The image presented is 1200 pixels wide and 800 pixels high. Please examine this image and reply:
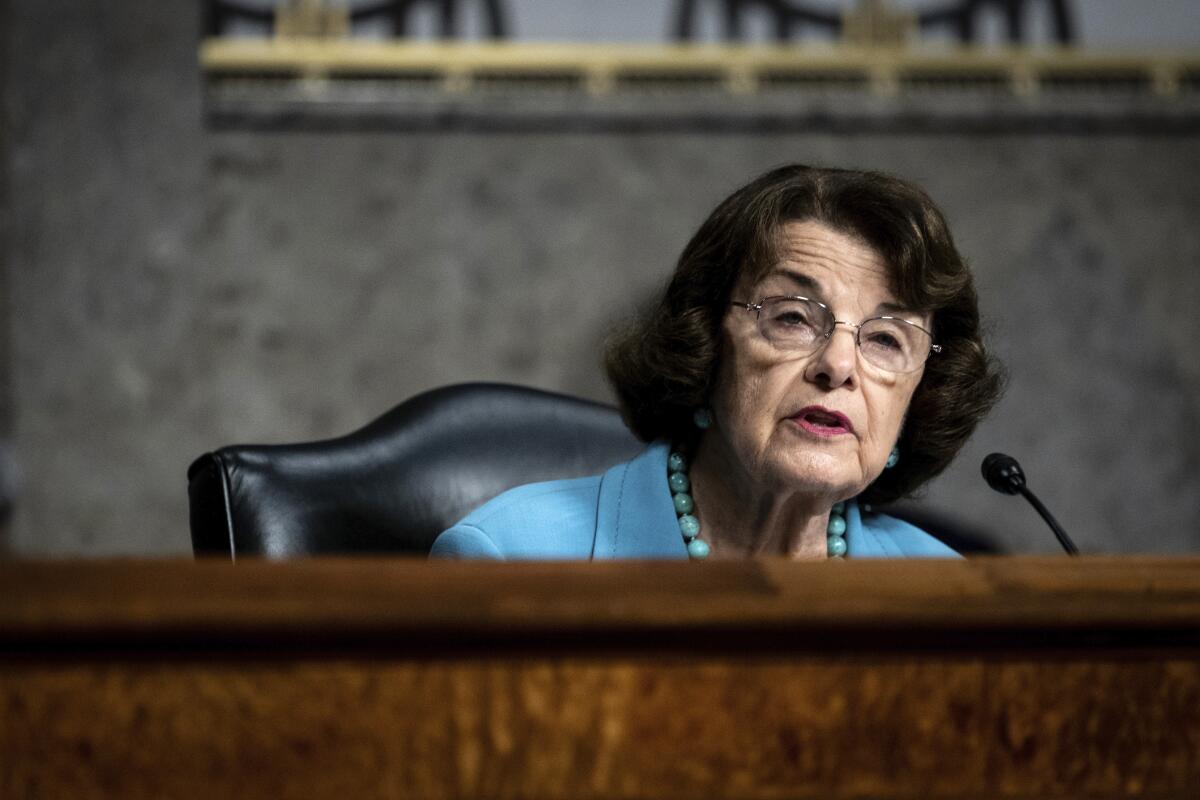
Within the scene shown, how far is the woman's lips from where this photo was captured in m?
1.32

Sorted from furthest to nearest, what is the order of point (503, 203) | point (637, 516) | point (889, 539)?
point (503, 203), point (889, 539), point (637, 516)

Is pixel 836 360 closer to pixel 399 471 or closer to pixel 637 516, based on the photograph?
pixel 637 516

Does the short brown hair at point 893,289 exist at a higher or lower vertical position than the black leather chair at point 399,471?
higher

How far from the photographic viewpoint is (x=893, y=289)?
1.37 metres

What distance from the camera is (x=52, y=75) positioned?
2.96 metres

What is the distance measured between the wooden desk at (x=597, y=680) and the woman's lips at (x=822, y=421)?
2.30ft

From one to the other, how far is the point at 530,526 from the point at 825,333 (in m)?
0.40

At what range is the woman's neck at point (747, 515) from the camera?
1.42m

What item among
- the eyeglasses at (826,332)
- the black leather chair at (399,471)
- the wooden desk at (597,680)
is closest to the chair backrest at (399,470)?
the black leather chair at (399,471)

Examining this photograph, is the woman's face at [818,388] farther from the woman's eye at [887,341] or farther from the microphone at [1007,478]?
the microphone at [1007,478]

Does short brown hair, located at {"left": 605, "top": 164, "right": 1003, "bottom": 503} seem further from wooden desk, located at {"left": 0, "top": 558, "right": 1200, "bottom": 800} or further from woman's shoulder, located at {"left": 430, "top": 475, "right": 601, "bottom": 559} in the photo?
wooden desk, located at {"left": 0, "top": 558, "right": 1200, "bottom": 800}

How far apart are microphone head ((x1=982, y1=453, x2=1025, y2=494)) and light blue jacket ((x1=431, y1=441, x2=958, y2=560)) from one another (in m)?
0.16

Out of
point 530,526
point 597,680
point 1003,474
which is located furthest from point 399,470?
point 597,680

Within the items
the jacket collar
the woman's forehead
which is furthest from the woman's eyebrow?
the jacket collar
